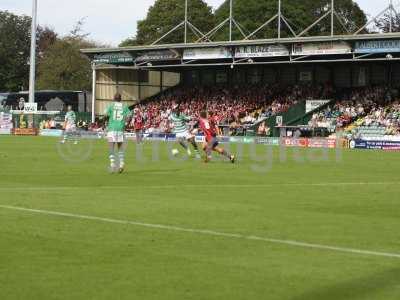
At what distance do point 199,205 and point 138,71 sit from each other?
63312 millimetres

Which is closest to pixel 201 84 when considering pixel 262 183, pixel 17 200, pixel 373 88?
pixel 373 88

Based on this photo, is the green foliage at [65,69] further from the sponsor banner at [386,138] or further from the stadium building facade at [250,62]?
the sponsor banner at [386,138]

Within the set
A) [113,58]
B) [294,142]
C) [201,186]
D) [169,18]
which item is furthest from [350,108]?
[169,18]

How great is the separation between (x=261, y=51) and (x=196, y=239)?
52.9 metres

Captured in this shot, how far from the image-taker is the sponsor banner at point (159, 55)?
223 feet

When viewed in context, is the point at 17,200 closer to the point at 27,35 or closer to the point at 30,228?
the point at 30,228

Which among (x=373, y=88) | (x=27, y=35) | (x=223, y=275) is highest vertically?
(x=27, y=35)

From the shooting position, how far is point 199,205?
15664 mm

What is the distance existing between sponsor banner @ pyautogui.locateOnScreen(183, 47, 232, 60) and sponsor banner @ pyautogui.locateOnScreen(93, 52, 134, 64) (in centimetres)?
587

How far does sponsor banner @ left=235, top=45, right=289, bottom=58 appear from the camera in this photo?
205 ft

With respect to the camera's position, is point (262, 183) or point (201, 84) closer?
point (262, 183)

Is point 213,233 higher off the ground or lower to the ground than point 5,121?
lower

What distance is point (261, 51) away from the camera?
63312 millimetres

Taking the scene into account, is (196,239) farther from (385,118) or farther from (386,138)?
(385,118)
